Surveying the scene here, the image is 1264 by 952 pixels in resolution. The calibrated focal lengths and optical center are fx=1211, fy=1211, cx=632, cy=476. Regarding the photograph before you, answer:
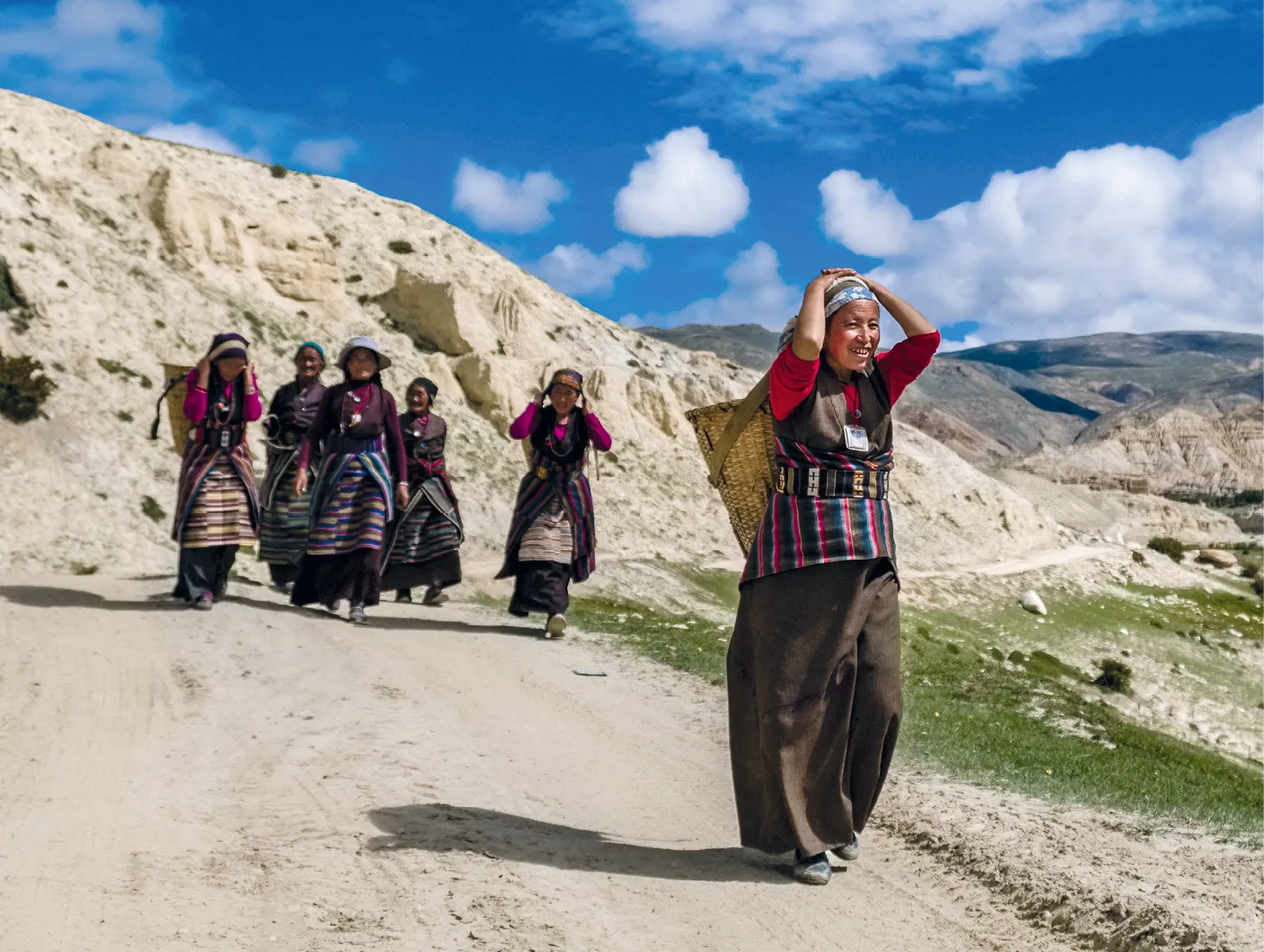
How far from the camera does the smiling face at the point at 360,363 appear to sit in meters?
10.0

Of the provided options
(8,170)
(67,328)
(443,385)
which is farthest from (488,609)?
(8,170)

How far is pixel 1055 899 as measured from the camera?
4246 millimetres

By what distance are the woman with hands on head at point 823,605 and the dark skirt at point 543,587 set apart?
20.4 feet

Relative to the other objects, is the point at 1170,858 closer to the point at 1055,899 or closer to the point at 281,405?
the point at 1055,899

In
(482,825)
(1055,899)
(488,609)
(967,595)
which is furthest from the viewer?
(967,595)

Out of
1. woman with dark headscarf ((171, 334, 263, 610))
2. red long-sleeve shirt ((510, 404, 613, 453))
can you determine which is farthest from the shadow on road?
woman with dark headscarf ((171, 334, 263, 610))

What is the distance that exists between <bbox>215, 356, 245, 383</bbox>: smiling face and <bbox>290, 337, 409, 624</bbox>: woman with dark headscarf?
761 millimetres

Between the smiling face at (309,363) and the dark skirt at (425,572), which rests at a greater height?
the smiling face at (309,363)

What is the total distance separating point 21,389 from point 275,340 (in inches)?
389

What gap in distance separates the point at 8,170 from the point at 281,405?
1814cm

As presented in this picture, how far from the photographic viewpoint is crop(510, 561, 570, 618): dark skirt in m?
10.6

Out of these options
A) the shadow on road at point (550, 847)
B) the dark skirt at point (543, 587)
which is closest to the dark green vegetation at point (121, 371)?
the dark skirt at point (543, 587)

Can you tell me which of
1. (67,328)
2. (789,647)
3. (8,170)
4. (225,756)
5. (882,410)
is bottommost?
(225,756)

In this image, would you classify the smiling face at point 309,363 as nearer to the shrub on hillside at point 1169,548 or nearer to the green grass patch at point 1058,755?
the green grass patch at point 1058,755
